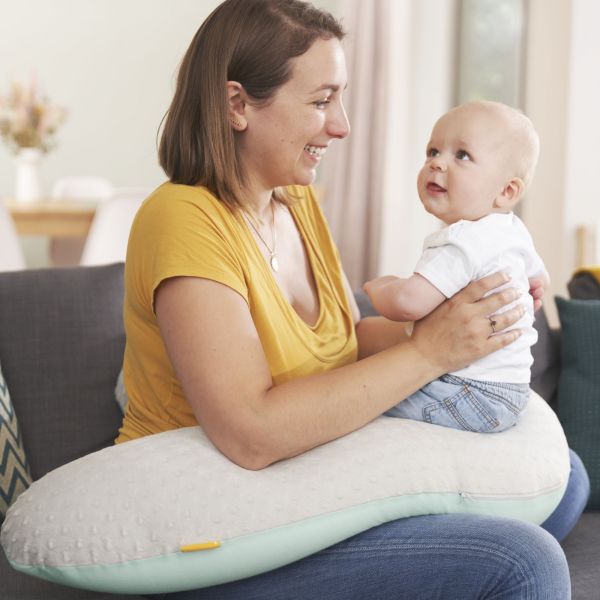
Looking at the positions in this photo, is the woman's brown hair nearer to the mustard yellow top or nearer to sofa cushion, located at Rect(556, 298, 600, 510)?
the mustard yellow top

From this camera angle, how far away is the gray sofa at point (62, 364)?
173 centimetres

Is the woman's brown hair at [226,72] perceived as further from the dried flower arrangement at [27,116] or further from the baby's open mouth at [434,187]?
the dried flower arrangement at [27,116]

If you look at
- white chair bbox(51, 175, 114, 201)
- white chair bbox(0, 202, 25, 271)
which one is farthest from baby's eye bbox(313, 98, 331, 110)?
white chair bbox(51, 175, 114, 201)

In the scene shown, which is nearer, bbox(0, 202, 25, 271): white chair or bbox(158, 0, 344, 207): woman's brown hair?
bbox(158, 0, 344, 207): woman's brown hair

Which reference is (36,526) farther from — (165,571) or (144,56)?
(144,56)

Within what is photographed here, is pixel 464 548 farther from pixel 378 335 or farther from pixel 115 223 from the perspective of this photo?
pixel 115 223

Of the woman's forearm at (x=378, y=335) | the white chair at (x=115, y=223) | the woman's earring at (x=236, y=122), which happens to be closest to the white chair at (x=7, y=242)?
the white chair at (x=115, y=223)

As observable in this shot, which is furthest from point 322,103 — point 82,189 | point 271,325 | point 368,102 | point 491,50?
point 82,189

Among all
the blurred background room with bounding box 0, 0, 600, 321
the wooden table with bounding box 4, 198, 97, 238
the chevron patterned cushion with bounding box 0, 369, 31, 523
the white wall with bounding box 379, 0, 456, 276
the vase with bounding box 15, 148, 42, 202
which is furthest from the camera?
the white wall with bounding box 379, 0, 456, 276

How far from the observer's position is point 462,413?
1373 mm

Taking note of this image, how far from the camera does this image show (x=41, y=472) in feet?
5.62

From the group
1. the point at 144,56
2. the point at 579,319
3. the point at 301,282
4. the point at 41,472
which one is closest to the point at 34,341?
the point at 41,472

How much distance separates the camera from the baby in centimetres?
137

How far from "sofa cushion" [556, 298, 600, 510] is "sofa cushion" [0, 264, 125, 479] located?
943 mm
